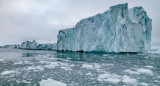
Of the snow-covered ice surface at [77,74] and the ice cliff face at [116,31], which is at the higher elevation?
the ice cliff face at [116,31]

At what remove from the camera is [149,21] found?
3988 centimetres

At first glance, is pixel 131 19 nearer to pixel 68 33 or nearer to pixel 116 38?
pixel 116 38

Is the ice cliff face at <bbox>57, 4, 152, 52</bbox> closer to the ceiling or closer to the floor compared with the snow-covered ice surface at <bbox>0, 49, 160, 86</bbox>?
closer to the ceiling

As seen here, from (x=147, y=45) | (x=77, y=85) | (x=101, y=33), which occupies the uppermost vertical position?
(x=101, y=33)

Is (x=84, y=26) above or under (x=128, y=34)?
above

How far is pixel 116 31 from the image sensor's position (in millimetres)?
32062

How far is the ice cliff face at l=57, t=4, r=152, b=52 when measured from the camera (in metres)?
32.2

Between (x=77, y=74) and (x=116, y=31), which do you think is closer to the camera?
(x=77, y=74)

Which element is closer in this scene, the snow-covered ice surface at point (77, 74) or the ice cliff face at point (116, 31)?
the snow-covered ice surface at point (77, 74)

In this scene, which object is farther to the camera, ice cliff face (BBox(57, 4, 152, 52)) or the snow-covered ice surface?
ice cliff face (BBox(57, 4, 152, 52))

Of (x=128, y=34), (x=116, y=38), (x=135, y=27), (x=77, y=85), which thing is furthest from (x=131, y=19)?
(x=77, y=85)

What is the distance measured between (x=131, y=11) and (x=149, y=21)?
6466 mm

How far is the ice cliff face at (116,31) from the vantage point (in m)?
32.2

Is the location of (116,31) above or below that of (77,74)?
above
